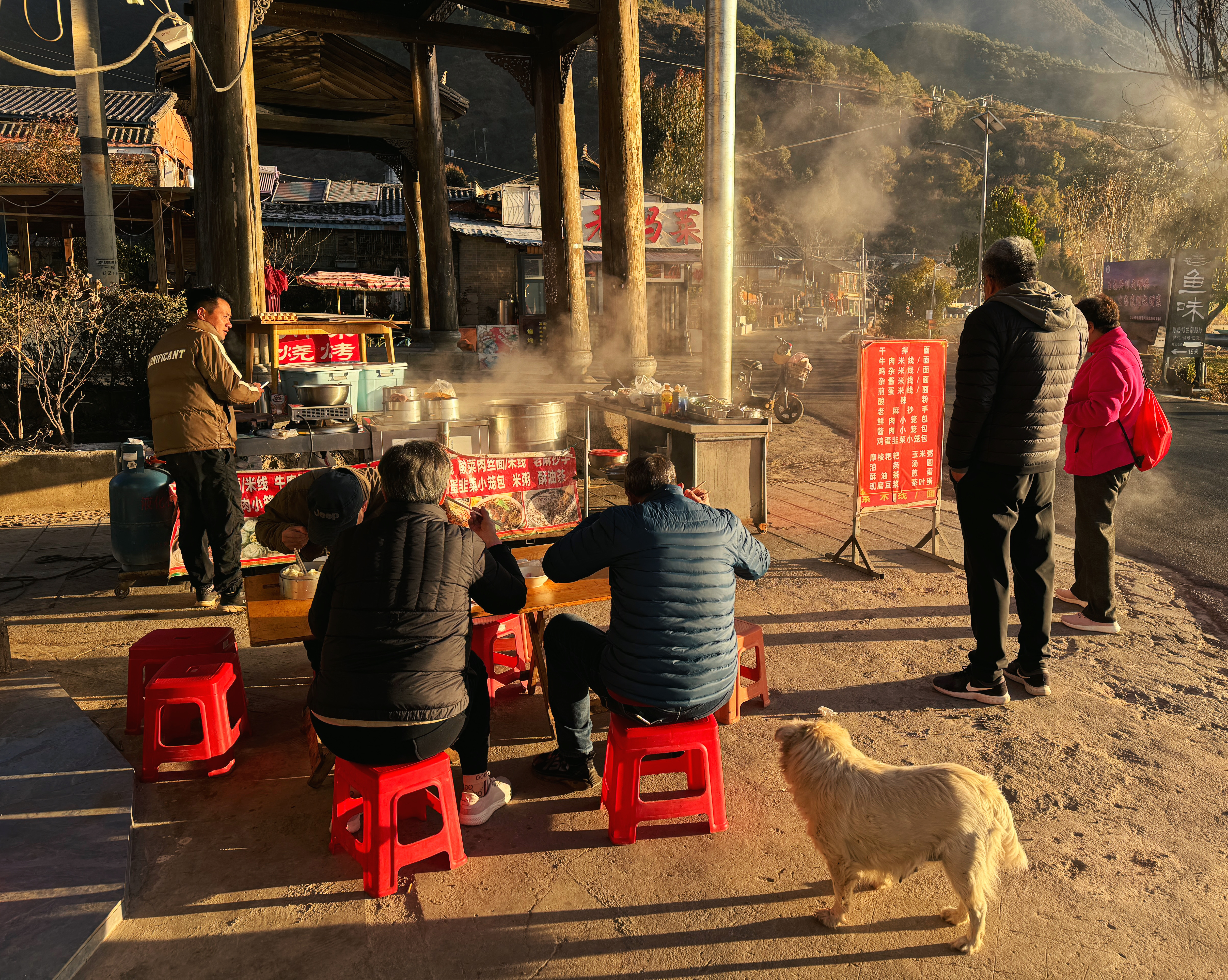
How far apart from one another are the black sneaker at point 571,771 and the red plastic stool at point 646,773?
25 cm

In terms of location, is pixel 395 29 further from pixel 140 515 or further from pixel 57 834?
pixel 57 834

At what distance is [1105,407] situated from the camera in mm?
4863

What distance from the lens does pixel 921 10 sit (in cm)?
17675

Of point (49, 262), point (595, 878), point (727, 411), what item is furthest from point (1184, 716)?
point (49, 262)

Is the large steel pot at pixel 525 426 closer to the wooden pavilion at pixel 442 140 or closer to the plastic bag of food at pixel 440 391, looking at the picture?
the plastic bag of food at pixel 440 391

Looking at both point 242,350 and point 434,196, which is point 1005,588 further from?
point 434,196

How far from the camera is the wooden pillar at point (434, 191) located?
13.2 m

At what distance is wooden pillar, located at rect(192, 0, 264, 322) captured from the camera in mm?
7109

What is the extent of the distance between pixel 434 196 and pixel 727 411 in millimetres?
8089

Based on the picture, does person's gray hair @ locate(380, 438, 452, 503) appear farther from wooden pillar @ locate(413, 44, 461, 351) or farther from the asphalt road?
wooden pillar @ locate(413, 44, 461, 351)

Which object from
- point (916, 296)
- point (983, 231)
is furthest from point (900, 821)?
point (916, 296)

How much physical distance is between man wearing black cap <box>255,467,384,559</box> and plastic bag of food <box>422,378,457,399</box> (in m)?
3.04

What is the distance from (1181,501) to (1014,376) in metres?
6.77

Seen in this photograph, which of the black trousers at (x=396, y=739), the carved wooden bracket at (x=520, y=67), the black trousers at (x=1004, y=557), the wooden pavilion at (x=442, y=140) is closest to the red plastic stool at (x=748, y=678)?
the black trousers at (x=1004, y=557)
